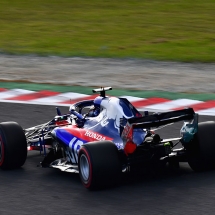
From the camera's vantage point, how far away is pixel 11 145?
7504 millimetres

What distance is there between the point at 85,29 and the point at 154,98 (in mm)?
8257

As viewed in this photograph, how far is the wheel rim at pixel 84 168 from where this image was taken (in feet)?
22.1

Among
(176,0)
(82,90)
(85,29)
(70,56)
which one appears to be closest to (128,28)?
(85,29)

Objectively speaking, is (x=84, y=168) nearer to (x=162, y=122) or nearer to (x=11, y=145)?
(x=162, y=122)

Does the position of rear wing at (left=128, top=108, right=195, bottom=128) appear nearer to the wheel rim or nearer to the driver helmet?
the wheel rim

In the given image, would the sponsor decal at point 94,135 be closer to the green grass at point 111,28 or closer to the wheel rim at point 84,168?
the wheel rim at point 84,168

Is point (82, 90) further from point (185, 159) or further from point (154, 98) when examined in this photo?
point (185, 159)

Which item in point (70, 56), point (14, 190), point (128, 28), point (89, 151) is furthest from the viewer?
point (128, 28)

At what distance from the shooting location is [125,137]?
6.74 meters

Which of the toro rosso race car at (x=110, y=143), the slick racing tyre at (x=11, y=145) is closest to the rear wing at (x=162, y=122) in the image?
the toro rosso race car at (x=110, y=143)

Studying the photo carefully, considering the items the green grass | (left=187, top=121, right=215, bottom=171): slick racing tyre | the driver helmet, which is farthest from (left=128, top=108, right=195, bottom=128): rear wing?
the green grass

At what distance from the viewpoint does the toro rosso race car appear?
21.7 feet

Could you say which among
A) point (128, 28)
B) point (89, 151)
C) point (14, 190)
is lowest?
point (14, 190)

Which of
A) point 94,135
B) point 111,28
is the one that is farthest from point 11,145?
point 111,28
